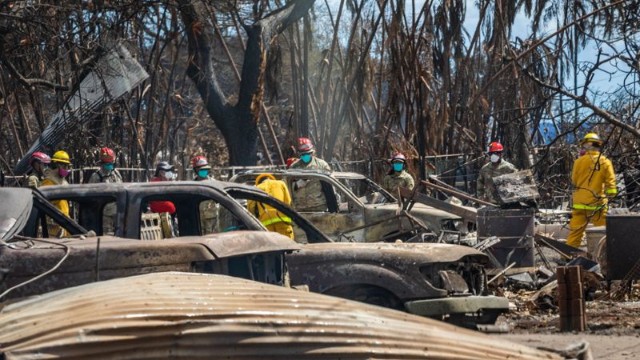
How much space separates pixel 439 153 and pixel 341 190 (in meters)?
13.6

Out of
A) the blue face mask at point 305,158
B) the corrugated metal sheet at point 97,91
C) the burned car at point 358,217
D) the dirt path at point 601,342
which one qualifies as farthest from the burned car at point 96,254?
the blue face mask at point 305,158

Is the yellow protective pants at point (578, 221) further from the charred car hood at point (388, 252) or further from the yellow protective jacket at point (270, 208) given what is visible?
the charred car hood at point (388, 252)

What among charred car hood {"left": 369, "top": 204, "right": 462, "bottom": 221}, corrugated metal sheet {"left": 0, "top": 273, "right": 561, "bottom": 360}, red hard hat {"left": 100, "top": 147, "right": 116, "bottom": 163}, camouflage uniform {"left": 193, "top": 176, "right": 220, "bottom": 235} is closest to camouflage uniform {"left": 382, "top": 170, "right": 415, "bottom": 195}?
charred car hood {"left": 369, "top": 204, "right": 462, "bottom": 221}

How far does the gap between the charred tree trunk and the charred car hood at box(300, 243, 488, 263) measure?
10806 mm

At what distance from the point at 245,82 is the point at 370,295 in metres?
11.2

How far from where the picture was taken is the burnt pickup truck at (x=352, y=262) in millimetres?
9078

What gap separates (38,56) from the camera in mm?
12688

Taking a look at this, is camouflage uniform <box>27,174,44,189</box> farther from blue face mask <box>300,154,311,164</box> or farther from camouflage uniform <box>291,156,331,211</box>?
blue face mask <box>300,154,311,164</box>

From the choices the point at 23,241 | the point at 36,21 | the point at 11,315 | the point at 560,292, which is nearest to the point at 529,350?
the point at 11,315

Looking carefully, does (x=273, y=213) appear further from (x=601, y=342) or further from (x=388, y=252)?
(x=601, y=342)

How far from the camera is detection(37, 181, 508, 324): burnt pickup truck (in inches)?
357

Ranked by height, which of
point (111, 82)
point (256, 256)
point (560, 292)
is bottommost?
point (560, 292)

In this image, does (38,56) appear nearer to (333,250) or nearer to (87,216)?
(87,216)

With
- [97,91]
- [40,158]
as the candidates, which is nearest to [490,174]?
[97,91]
